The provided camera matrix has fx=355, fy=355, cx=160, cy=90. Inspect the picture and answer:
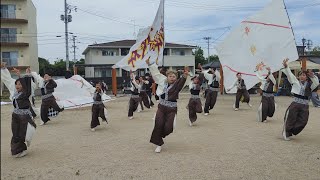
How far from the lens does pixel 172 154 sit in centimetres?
645

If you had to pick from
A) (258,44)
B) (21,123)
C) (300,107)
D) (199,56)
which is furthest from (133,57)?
(199,56)

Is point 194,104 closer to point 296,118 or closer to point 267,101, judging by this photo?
point 267,101

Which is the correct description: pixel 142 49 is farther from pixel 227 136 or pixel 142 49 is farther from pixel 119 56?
pixel 119 56

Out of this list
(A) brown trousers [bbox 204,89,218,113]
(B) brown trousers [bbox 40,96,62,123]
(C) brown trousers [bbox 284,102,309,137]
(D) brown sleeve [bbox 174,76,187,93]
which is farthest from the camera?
(A) brown trousers [bbox 204,89,218,113]

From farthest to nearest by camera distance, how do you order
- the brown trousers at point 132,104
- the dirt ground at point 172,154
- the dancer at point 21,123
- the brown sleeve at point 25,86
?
the brown trousers at point 132,104
the dancer at point 21,123
the brown sleeve at point 25,86
the dirt ground at point 172,154

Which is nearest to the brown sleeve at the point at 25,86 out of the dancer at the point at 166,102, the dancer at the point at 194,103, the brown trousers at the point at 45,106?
the dancer at the point at 166,102

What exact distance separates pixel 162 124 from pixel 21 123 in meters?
2.58

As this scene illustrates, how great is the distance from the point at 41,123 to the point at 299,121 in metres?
7.53

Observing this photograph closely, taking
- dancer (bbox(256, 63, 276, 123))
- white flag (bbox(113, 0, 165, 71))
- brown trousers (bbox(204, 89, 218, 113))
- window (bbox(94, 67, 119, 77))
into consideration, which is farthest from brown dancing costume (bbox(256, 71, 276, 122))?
window (bbox(94, 67, 119, 77))

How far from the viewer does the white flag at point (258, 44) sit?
1073 centimetres

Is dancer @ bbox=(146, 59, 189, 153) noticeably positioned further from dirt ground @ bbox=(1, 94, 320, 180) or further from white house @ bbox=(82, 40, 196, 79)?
white house @ bbox=(82, 40, 196, 79)

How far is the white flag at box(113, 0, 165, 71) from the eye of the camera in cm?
791

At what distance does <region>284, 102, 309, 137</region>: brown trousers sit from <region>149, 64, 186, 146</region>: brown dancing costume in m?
2.55

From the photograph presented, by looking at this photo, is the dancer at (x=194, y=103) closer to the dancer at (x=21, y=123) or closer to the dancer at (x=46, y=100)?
the dancer at (x=46, y=100)
